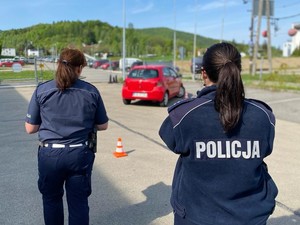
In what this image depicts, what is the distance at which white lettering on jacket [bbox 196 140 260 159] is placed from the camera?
5.64ft

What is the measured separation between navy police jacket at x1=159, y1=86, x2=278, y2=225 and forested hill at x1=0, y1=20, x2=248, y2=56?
1.67m

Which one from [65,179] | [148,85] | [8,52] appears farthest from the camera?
[8,52]

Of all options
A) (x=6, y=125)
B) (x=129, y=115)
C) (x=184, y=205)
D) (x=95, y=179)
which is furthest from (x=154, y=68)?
(x=184, y=205)

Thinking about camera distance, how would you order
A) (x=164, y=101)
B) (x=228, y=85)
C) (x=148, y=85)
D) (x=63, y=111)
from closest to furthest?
1. (x=228, y=85)
2. (x=63, y=111)
3. (x=148, y=85)
4. (x=164, y=101)

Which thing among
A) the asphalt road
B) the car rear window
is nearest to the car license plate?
the car rear window

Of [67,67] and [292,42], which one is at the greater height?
[292,42]

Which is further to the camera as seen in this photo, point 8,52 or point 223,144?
point 8,52

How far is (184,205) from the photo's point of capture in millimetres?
1849

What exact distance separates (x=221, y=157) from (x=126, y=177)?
11.0ft

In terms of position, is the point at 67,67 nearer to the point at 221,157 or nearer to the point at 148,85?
the point at 221,157

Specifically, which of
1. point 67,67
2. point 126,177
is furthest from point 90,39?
point 67,67

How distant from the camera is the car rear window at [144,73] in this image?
494 inches

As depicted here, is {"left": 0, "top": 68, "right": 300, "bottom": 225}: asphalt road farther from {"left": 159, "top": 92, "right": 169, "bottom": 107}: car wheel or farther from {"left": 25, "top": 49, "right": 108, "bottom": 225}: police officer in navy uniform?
{"left": 159, "top": 92, "right": 169, "bottom": 107}: car wheel

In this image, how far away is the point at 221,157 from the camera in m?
1.72
